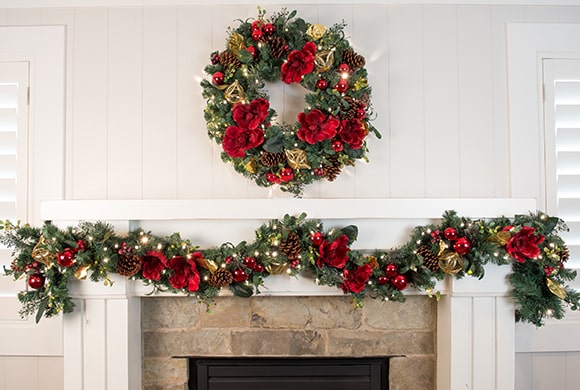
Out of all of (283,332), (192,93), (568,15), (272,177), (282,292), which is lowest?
(283,332)

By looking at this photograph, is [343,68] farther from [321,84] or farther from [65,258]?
[65,258]

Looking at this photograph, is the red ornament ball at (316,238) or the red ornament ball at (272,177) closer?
the red ornament ball at (316,238)

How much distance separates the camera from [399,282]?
5.13 feet

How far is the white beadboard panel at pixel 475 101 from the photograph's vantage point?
1811mm

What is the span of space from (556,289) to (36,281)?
1893mm

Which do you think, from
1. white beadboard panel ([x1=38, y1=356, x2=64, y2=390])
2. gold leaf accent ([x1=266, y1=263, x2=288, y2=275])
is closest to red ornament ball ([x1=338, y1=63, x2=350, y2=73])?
gold leaf accent ([x1=266, y1=263, x2=288, y2=275])

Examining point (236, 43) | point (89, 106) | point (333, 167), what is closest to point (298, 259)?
point (333, 167)

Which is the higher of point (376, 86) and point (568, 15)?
point (568, 15)

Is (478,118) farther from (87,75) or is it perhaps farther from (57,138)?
(57,138)

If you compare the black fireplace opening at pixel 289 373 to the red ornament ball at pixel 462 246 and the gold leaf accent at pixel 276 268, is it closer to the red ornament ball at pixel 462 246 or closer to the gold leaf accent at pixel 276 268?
the gold leaf accent at pixel 276 268

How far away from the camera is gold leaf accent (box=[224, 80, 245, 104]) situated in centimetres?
165

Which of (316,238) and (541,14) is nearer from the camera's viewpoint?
(316,238)

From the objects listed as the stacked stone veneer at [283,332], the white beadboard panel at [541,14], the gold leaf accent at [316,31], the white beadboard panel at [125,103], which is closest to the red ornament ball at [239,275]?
the stacked stone veneer at [283,332]

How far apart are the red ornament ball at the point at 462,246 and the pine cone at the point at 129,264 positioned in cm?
116
